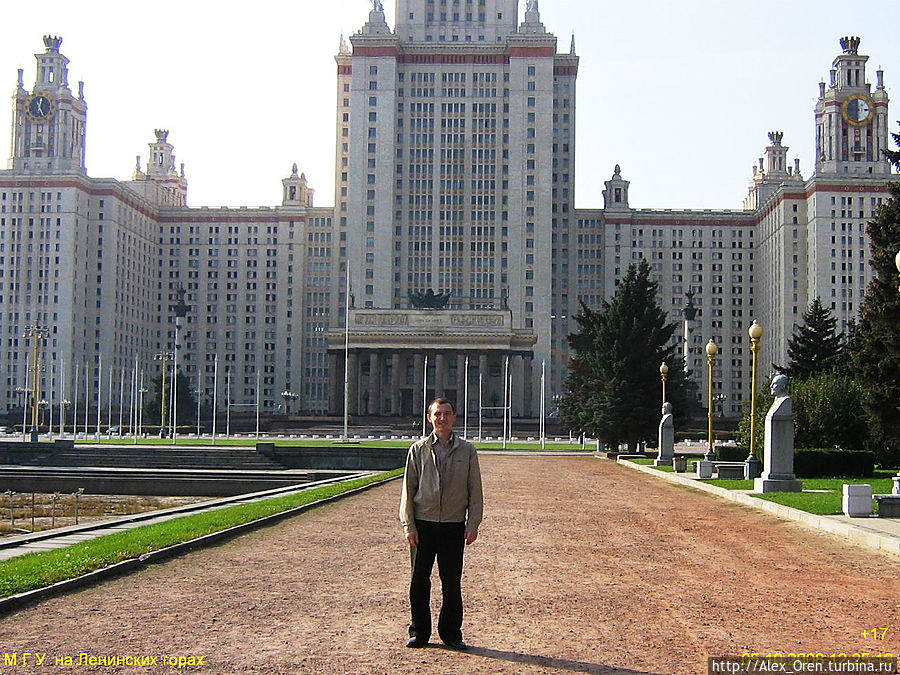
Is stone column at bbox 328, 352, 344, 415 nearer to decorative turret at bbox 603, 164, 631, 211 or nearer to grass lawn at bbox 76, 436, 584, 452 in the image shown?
grass lawn at bbox 76, 436, 584, 452

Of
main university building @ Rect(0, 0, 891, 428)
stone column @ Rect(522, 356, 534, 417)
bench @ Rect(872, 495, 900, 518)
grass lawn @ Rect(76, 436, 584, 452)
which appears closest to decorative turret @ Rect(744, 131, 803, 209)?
main university building @ Rect(0, 0, 891, 428)

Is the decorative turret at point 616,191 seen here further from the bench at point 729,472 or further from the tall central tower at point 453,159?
the bench at point 729,472

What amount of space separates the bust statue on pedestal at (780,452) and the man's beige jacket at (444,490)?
813 inches

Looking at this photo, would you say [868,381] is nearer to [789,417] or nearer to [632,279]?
[789,417]

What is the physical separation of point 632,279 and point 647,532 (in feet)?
146

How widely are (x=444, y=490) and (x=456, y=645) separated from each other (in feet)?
4.46

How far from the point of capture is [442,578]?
31.8 feet

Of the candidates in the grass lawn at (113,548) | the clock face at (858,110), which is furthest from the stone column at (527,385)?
the grass lawn at (113,548)

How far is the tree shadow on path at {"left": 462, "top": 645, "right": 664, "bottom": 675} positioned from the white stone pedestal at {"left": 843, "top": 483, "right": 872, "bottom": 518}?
14.0 m

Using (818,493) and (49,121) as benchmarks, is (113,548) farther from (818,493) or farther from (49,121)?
(49,121)

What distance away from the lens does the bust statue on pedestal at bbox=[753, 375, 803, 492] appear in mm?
28625

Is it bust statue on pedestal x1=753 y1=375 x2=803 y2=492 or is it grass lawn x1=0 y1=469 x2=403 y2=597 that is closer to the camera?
grass lawn x1=0 y1=469 x2=403 y2=597

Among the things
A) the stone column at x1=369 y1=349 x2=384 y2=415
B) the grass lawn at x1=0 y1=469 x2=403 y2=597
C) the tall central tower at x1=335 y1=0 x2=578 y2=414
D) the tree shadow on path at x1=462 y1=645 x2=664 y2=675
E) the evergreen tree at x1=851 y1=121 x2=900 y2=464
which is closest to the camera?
the tree shadow on path at x1=462 y1=645 x2=664 y2=675

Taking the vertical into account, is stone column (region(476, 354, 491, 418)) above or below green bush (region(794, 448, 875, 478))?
above
